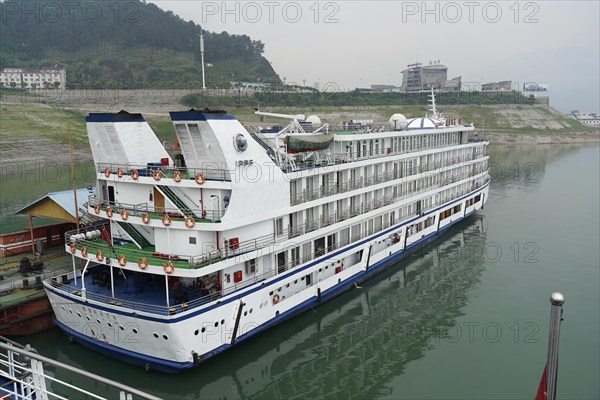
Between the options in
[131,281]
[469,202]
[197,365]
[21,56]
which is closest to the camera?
[197,365]

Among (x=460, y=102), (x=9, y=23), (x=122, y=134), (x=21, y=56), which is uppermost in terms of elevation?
(x=9, y=23)

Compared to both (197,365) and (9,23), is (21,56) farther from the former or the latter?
(197,365)

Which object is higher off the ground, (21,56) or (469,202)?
(21,56)

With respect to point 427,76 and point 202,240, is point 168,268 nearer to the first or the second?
point 202,240

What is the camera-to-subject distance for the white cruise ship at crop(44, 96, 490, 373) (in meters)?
16.2

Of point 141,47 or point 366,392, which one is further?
point 141,47

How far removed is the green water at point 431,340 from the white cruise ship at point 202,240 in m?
0.92

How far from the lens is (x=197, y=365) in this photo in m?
16.3

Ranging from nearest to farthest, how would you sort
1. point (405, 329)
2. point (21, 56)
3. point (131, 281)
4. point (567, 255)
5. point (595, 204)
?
1. point (131, 281)
2. point (405, 329)
3. point (567, 255)
4. point (595, 204)
5. point (21, 56)

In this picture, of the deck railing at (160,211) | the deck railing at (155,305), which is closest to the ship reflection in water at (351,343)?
the deck railing at (155,305)

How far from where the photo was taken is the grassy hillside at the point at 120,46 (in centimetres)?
14688

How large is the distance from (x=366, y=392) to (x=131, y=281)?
32.2ft

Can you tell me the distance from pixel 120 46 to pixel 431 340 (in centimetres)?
17396

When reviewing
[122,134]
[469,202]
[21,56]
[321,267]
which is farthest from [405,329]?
[21,56]
